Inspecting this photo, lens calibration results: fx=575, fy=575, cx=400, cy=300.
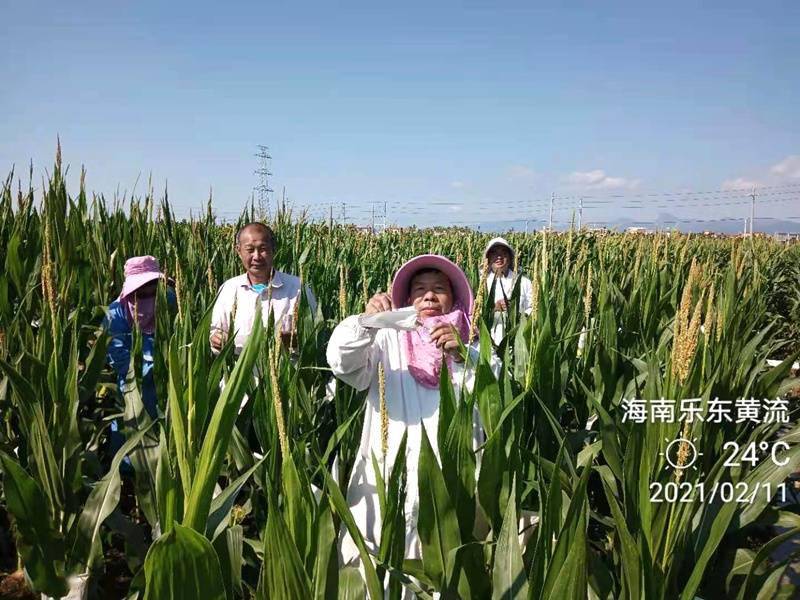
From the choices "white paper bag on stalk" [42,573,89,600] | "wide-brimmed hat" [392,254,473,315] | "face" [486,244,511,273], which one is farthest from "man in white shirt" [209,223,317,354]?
"face" [486,244,511,273]

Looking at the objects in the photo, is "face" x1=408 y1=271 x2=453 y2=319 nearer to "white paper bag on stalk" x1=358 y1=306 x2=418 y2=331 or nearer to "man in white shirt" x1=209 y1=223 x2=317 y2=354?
"white paper bag on stalk" x1=358 y1=306 x2=418 y2=331

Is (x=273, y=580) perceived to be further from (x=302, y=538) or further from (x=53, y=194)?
(x=53, y=194)

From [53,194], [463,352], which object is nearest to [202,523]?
[463,352]

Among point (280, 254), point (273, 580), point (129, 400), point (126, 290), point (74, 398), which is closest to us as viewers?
point (273, 580)

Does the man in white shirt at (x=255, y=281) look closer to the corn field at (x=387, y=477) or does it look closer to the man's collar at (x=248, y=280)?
the man's collar at (x=248, y=280)

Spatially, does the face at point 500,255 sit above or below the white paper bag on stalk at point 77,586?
above

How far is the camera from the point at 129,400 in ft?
6.07

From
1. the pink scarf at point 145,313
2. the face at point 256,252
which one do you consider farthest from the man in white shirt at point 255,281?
the pink scarf at point 145,313

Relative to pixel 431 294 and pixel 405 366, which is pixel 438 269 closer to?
pixel 431 294

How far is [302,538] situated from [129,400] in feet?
3.48

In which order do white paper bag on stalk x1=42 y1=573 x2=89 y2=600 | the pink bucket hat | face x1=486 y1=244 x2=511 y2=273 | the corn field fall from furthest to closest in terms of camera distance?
face x1=486 y1=244 x2=511 y2=273, the pink bucket hat, white paper bag on stalk x1=42 y1=573 x2=89 y2=600, the corn field

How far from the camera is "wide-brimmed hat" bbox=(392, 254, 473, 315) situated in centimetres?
194

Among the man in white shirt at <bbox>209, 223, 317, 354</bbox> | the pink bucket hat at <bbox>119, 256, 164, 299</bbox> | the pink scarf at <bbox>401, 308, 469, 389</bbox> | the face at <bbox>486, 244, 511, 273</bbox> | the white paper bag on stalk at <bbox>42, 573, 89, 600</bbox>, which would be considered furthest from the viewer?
the face at <bbox>486, 244, 511, 273</bbox>

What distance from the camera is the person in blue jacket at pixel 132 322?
2.45m
